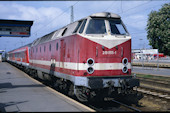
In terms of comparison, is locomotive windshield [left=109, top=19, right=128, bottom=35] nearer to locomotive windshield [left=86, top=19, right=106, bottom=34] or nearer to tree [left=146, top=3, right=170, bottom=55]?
locomotive windshield [left=86, top=19, right=106, bottom=34]

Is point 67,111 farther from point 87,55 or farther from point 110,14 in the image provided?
point 110,14

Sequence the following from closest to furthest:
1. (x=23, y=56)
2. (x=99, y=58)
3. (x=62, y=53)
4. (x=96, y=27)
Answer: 1. (x=99, y=58)
2. (x=96, y=27)
3. (x=62, y=53)
4. (x=23, y=56)

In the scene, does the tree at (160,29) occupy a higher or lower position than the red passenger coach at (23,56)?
higher

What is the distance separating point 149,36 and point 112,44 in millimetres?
29500

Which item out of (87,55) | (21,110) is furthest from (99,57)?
(21,110)

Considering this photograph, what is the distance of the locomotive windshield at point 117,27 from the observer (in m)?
9.59

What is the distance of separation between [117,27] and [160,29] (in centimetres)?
2795

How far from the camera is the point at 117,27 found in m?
9.76

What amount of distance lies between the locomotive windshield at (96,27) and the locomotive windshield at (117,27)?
1.42 ft

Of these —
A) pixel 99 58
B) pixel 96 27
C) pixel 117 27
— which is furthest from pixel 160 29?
pixel 99 58

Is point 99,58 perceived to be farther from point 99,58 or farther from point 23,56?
point 23,56

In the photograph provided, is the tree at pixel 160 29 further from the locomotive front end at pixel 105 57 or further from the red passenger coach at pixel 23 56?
the locomotive front end at pixel 105 57

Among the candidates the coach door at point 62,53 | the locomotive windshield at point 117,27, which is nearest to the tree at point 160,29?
the locomotive windshield at point 117,27

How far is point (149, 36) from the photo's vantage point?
120ft
